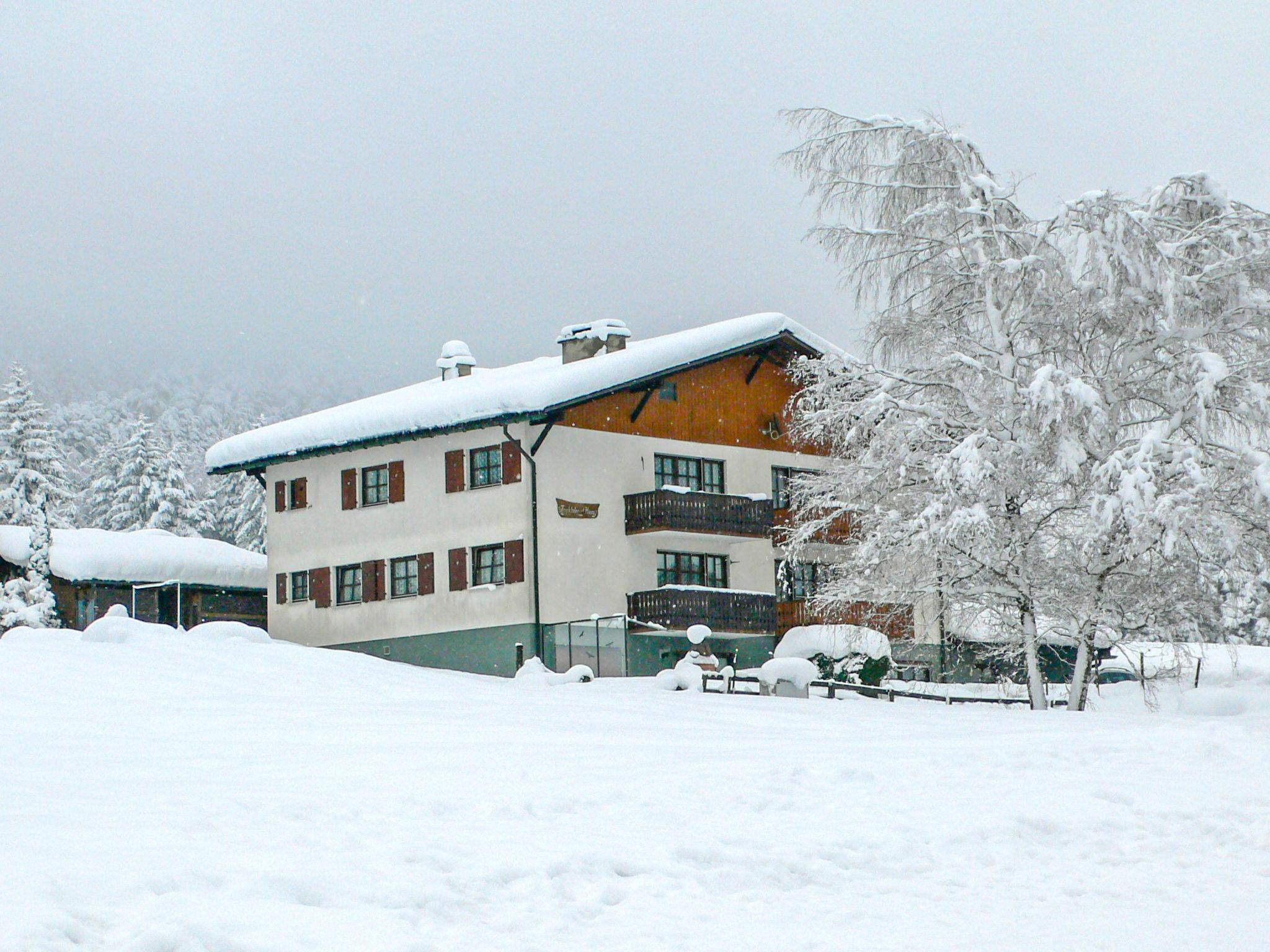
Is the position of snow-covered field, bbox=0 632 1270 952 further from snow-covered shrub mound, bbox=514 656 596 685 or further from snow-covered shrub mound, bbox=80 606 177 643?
snow-covered shrub mound, bbox=514 656 596 685

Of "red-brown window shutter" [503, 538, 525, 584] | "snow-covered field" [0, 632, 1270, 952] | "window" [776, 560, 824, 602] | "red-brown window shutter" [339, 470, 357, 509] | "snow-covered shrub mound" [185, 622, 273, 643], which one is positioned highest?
"red-brown window shutter" [339, 470, 357, 509]

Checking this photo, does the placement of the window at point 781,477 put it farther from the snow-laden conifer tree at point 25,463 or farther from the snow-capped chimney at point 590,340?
the snow-laden conifer tree at point 25,463

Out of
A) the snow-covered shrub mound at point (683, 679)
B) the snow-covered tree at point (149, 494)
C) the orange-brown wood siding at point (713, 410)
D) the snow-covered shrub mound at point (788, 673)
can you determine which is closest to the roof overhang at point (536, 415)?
the orange-brown wood siding at point (713, 410)

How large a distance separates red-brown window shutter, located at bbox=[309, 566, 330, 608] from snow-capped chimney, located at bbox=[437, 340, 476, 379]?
23.6 ft

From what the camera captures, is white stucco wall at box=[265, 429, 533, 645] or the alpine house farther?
white stucco wall at box=[265, 429, 533, 645]

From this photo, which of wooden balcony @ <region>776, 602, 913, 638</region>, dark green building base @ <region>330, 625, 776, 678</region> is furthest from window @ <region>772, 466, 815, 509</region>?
dark green building base @ <region>330, 625, 776, 678</region>

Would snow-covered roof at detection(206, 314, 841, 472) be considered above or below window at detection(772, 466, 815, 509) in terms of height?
above

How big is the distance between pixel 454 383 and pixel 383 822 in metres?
29.0

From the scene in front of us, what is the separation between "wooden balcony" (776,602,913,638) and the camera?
26859mm

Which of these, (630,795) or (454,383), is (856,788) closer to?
(630,795)

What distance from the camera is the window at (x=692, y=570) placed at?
3603cm

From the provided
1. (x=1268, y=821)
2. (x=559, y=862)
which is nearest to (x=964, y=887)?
(x=559, y=862)

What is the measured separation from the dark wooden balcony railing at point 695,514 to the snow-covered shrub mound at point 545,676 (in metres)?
6.57

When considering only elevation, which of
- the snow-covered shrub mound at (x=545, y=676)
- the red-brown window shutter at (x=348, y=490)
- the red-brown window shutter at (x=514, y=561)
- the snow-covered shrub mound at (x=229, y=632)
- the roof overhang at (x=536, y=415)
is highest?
the roof overhang at (x=536, y=415)
